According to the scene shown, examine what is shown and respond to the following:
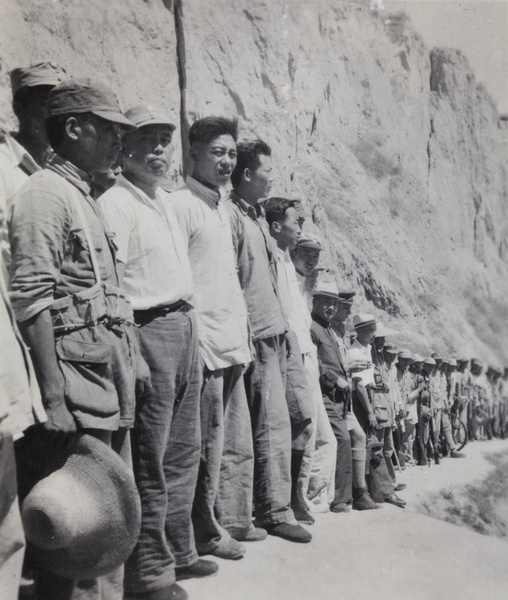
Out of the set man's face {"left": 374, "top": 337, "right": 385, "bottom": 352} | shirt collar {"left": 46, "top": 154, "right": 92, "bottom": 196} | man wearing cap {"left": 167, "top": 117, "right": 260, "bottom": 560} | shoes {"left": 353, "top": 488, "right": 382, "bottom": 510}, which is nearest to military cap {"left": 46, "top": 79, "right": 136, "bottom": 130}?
shirt collar {"left": 46, "top": 154, "right": 92, "bottom": 196}

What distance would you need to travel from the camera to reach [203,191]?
400 centimetres

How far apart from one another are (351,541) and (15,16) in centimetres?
591

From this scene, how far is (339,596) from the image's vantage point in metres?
3.55

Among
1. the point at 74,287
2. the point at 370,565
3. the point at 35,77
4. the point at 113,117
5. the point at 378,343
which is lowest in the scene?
the point at 378,343

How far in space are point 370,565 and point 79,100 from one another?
296 cm

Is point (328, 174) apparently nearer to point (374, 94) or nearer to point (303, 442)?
point (374, 94)

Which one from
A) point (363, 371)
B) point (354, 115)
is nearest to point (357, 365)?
point (363, 371)

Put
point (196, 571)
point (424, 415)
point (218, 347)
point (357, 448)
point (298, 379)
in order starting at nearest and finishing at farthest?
point (196, 571)
point (218, 347)
point (298, 379)
point (357, 448)
point (424, 415)

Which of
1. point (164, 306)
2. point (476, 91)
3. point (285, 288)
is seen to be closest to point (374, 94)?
point (476, 91)

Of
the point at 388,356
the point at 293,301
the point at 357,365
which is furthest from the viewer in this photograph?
the point at 388,356

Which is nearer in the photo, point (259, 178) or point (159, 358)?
point (159, 358)

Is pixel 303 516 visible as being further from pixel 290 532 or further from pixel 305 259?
pixel 305 259

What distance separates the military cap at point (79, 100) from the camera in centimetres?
283

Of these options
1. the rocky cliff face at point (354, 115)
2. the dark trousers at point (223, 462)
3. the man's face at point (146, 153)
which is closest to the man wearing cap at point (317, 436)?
the dark trousers at point (223, 462)
